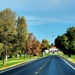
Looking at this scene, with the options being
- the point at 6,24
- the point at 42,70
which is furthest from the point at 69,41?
the point at 42,70

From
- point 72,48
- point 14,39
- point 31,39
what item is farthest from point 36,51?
point 14,39

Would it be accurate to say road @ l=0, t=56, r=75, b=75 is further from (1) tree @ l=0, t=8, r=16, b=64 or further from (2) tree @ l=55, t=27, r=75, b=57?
(2) tree @ l=55, t=27, r=75, b=57

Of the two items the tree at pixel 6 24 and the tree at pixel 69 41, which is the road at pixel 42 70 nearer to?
the tree at pixel 6 24

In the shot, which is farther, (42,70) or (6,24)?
(6,24)

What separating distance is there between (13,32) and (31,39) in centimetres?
6527

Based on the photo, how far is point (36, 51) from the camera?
127 metres

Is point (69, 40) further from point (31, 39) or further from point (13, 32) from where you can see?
point (13, 32)

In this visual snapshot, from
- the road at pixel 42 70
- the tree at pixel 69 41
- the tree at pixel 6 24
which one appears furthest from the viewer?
the tree at pixel 69 41

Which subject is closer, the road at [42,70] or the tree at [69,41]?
the road at [42,70]

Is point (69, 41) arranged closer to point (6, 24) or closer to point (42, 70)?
point (6, 24)

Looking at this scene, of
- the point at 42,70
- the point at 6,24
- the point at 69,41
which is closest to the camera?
the point at 42,70

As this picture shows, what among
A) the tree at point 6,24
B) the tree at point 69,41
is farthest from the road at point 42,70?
the tree at point 69,41

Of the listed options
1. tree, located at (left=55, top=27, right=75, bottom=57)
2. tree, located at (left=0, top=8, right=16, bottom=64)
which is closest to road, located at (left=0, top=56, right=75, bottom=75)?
tree, located at (left=0, top=8, right=16, bottom=64)

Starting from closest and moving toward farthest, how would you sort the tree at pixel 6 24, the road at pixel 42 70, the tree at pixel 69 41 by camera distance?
the road at pixel 42 70, the tree at pixel 6 24, the tree at pixel 69 41
